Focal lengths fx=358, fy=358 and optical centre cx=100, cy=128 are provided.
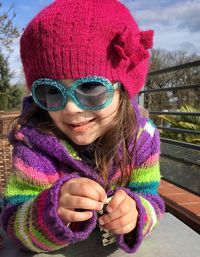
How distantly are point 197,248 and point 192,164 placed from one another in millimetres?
2181

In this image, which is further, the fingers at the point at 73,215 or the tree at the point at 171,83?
the tree at the point at 171,83

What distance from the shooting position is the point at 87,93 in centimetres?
85

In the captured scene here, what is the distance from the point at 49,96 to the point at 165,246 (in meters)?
0.47

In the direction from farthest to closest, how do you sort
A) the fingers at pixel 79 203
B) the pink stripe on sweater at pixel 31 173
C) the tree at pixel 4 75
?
the tree at pixel 4 75, the pink stripe on sweater at pixel 31 173, the fingers at pixel 79 203

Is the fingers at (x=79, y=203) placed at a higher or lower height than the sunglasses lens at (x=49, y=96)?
lower

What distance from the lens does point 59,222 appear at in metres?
0.69

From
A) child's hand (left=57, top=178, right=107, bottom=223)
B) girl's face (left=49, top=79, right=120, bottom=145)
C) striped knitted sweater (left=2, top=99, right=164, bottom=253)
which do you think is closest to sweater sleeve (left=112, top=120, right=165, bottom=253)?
striped knitted sweater (left=2, top=99, right=164, bottom=253)

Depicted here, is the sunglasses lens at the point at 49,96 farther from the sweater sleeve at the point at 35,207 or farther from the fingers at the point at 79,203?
the fingers at the point at 79,203

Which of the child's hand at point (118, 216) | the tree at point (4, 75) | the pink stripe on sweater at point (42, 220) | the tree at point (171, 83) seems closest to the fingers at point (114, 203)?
the child's hand at point (118, 216)

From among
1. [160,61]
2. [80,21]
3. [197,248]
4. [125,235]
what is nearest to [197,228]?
[197,248]

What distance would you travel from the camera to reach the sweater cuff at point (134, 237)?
2.58 feet

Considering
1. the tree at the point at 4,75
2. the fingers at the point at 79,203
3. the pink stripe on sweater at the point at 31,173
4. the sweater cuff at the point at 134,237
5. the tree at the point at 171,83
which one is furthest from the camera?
the tree at the point at 4,75

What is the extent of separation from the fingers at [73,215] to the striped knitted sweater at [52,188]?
1cm

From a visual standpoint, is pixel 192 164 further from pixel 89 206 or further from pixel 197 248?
pixel 89 206
